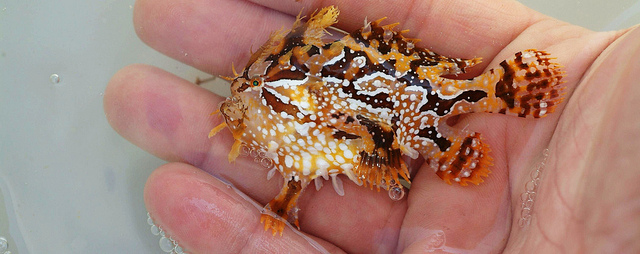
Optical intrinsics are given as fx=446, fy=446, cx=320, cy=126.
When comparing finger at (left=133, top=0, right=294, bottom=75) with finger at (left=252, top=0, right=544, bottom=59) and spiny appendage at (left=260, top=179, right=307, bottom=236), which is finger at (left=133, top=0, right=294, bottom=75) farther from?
spiny appendage at (left=260, top=179, right=307, bottom=236)

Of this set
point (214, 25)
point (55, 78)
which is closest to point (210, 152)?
point (214, 25)

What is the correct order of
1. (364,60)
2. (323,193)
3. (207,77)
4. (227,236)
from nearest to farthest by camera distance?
(364,60)
(227,236)
(323,193)
(207,77)

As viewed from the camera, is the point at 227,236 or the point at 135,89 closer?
the point at 227,236

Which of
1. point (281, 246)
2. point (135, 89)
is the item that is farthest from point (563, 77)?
point (135, 89)

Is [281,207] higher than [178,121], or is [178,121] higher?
[178,121]

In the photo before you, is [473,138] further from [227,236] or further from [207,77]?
Result: [207,77]

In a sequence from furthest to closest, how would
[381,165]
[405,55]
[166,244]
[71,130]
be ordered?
[71,130] < [166,244] < [405,55] < [381,165]

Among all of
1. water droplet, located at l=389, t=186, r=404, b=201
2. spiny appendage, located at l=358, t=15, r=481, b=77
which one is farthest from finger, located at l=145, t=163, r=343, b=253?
spiny appendage, located at l=358, t=15, r=481, b=77

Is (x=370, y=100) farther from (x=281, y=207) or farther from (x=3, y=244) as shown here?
(x=3, y=244)
